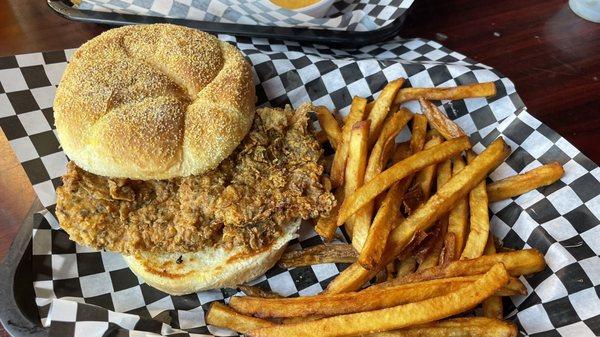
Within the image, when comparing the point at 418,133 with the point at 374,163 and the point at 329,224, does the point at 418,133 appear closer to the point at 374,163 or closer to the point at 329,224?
the point at 374,163

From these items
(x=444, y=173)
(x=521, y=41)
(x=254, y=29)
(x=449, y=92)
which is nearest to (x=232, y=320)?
(x=444, y=173)

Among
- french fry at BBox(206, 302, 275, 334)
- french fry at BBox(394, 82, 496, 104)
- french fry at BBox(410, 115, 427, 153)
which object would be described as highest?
french fry at BBox(394, 82, 496, 104)

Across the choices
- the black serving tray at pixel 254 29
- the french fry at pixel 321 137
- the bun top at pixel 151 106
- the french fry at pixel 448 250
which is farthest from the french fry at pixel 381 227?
the black serving tray at pixel 254 29

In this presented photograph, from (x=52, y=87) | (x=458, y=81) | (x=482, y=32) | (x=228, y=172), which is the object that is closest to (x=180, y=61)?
(x=228, y=172)

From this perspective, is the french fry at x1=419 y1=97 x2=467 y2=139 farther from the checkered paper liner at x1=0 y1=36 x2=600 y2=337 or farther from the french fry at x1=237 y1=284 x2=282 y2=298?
the french fry at x1=237 y1=284 x2=282 y2=298

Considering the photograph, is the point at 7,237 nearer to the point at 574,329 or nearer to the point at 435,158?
the point at 435,158

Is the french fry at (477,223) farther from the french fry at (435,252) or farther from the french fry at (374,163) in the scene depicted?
the french fry at (374,163)

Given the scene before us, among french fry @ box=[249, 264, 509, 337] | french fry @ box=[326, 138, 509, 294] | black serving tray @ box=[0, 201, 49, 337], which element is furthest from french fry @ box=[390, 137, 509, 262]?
black serving tray @ box=[0, 201, 49, 337]
